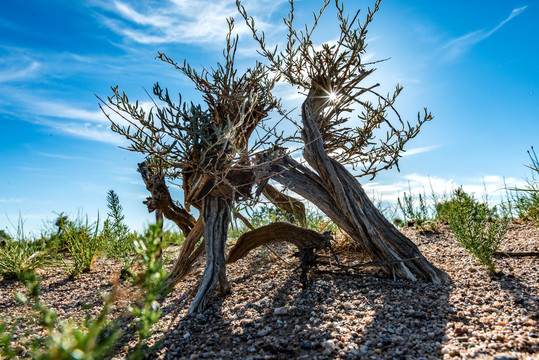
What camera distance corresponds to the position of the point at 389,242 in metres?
4.31

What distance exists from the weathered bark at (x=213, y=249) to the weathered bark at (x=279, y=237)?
1.17 ft

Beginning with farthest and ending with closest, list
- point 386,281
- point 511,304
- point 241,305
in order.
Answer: point 386,281, point 241,305, point 511,304

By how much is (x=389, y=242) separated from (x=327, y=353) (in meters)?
2.12

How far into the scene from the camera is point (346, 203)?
4.19 meters

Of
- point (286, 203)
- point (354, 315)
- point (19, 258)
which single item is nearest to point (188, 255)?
point (286, 203)

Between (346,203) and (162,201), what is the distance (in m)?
2.33

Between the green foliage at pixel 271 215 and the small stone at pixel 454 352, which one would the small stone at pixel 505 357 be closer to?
the small stone at pixel 454 352

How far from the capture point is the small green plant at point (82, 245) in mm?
5730

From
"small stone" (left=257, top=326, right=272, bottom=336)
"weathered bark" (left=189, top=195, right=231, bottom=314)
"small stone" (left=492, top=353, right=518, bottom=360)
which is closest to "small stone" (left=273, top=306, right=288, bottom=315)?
"small stone" (left=257, top=326, right=272, bottom=336)

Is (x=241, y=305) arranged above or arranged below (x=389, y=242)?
below

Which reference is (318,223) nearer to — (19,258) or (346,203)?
(346,203)

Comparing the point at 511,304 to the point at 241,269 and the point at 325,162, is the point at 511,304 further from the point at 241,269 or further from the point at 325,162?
the point at 241,269

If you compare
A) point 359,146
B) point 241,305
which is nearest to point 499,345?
point 241,305

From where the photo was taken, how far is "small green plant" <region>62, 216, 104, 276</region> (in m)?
5.73
